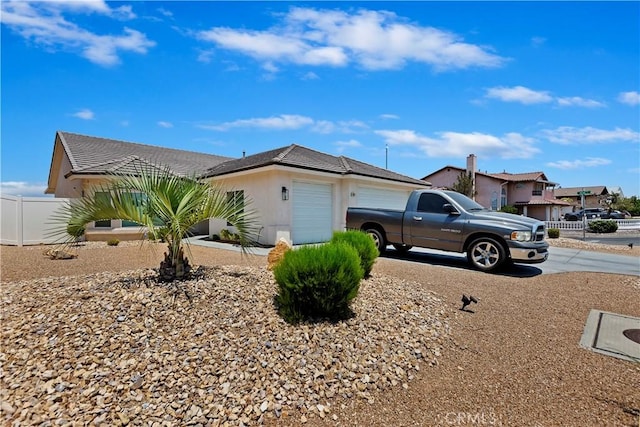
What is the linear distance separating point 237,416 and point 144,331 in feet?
5.31

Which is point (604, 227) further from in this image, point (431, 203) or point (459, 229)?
point (459, 229)

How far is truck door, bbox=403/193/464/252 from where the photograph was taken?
8.71 m

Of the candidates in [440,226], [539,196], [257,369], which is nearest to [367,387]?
[257,369]

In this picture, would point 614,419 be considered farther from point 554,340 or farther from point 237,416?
point 237,416

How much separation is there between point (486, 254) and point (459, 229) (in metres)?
0.90

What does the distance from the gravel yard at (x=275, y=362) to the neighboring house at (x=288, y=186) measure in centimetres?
669

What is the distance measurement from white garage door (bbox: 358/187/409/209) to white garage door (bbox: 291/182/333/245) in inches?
68.0

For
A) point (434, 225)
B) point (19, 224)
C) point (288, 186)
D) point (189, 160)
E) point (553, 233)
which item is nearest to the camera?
point (434, 225)

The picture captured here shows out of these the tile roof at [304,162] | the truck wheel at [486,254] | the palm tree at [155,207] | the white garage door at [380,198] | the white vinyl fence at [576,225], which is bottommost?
the truck wheel at [486,254]

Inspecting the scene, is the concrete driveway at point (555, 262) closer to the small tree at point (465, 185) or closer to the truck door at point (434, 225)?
the truck door at point (434, 225)

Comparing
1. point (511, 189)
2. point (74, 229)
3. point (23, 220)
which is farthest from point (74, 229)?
point (511, 189)

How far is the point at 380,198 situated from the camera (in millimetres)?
15977

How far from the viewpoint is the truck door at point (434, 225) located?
8711 mm

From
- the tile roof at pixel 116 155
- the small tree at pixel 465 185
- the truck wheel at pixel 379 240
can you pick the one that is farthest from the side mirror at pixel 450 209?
the small tree at pixel 465 185
